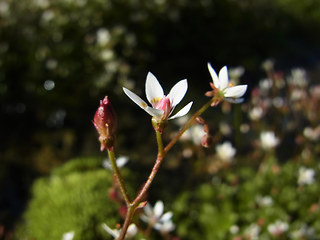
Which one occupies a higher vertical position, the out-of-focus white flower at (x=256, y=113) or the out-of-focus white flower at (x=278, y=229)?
the out-of-focus white flower at (x=256, y=113)

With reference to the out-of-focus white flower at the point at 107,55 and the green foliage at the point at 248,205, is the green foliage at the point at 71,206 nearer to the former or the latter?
the green foliage at the point at 248,205

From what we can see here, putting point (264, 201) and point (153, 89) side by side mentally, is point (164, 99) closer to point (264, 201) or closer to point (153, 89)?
point (153, 89)

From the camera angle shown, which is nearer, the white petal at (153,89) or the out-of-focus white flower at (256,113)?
the white petal at (153,89)

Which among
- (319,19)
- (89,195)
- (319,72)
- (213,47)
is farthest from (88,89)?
(319,19)

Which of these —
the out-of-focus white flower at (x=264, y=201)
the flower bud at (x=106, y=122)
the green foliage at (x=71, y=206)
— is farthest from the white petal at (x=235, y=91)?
the out-of-focus white flower at (x=264, y=201)

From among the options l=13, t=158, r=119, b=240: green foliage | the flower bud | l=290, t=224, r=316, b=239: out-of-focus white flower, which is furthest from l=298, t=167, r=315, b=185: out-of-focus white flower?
the flower bud

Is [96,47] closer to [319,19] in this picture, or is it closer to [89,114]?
[89,114]
